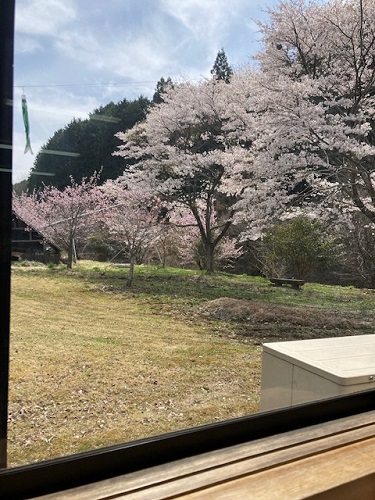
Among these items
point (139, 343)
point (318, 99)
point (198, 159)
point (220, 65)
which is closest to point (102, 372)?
point (139, 343)

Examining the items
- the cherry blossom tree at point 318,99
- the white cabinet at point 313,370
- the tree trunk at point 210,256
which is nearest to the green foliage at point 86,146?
the white cabinet at point 313,370

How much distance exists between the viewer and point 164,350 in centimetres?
141

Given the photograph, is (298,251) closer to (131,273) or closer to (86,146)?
(131,273)

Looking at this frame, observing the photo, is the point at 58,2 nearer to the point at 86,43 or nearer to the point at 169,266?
the point at 86,43

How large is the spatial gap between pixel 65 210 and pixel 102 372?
53 cm

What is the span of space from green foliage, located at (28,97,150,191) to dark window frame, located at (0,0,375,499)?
5.3 inches

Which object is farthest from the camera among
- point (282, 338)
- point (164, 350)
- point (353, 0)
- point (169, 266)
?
point (353, 0)

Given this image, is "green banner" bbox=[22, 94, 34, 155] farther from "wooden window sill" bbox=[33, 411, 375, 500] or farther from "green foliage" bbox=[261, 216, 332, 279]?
"green foliage" bbox=[261, 216, 332, 279]

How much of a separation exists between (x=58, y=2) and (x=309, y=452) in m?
0.97

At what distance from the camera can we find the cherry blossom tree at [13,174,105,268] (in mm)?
778

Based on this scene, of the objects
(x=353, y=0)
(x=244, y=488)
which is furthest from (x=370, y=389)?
(x=353, y=0)

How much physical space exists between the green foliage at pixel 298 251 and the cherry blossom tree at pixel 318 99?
0.85 feet

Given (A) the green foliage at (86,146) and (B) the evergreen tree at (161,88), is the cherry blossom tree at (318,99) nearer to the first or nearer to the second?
(B) the evergreen tree at (161,88)

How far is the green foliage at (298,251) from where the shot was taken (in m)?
2.03
